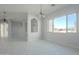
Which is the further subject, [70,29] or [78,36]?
[70,29]

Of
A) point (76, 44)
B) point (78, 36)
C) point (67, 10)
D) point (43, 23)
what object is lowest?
point (76, 44)

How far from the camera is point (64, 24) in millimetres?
7371

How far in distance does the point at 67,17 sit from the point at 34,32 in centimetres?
328

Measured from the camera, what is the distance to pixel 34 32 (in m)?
9.59

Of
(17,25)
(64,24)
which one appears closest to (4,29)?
(17,25)

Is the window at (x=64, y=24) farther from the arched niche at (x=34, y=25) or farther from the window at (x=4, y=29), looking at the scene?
the window at (x=4, y=29)

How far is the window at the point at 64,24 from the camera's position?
6.52m

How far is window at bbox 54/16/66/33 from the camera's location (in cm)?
738

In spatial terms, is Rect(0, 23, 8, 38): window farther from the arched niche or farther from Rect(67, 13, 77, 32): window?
Result: Rect(67, 13, 77, 32): window

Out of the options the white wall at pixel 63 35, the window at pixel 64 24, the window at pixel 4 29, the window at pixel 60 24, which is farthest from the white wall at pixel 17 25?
the window at pixel 60 24

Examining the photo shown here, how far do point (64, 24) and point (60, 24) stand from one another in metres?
0.41
